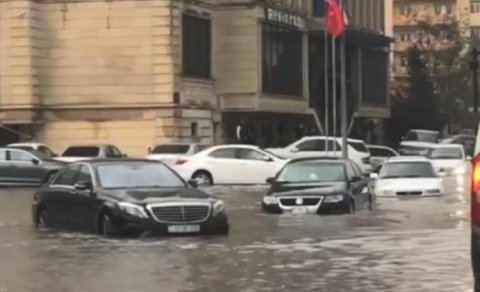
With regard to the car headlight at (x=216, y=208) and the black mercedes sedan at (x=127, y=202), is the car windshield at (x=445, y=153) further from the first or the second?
the car headlight at (x=216, y=208)

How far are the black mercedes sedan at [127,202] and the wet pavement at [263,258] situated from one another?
295 millimetres

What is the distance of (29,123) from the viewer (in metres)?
57.1

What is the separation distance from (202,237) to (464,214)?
8156mm

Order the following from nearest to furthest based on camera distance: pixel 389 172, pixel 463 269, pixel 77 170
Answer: pixel 463 269
pixel 77 170
pixel 389 172

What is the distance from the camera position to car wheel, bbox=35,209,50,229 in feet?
72.0

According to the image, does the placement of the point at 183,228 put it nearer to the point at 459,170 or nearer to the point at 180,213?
the point at 180,213

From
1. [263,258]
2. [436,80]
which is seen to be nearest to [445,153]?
[263,258]

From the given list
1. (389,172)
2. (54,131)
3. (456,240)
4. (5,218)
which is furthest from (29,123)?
(456,240)

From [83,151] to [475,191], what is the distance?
38.3 m

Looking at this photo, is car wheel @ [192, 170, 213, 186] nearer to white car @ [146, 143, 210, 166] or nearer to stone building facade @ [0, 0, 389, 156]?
white car @ [146, 143, 210, 166]

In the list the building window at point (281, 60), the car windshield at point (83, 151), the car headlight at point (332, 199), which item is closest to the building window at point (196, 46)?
the building window at point (281, 60)

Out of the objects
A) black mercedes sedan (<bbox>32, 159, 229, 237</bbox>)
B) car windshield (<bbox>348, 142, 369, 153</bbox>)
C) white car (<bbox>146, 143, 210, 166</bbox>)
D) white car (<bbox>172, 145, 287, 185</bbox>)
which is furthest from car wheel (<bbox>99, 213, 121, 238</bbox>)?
car windshield (<bbox>348, 142, 369, 153</bbox>)

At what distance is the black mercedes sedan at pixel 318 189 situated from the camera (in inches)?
1001

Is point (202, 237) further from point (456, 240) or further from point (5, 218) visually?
point (5, 218)
